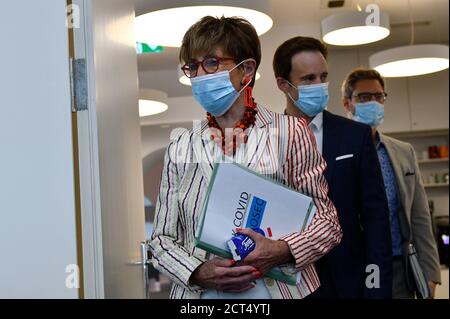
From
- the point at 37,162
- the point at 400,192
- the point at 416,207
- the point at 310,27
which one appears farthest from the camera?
the point at 310,27

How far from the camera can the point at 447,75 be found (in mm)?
7059

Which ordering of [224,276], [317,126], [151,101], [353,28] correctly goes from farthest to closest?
[151,101]
[353,28]
[317,126]
[224,276]

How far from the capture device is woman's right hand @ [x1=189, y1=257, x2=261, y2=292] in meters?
1.32

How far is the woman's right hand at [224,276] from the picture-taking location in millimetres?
1322

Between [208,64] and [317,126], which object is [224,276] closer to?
[208,64]

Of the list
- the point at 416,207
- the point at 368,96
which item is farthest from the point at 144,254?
the point at 368,96

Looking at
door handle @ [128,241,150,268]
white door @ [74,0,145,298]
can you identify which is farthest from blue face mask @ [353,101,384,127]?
door handle @ [128,241,150,268]

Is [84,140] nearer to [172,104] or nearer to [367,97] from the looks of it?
[367,97]

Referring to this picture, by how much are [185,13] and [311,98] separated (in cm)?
101

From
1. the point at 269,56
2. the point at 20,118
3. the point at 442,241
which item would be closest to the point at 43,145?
the point at 20,118

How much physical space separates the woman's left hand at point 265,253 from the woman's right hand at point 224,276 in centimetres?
2

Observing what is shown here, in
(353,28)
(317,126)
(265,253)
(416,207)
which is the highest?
(353,28)

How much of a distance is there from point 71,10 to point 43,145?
35 cm

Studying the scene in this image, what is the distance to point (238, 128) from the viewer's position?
4.84 feet
